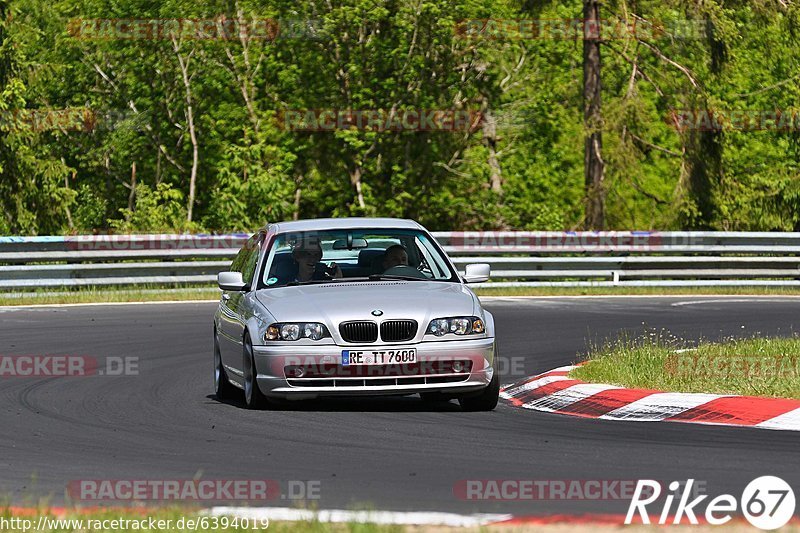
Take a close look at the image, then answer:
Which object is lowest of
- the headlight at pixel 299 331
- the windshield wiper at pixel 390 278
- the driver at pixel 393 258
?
the headlight at pixel 299 331

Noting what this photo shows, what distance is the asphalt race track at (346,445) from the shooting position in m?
7.87

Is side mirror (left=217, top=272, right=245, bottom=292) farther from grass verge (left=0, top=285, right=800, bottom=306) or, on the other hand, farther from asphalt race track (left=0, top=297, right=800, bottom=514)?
grass verge (left=0, top=285, right=800, bottom=306)

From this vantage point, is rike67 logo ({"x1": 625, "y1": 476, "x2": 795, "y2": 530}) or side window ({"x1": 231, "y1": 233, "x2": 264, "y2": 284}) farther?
side window ({"x1": 231, "y1": 233, "x2": 264, "y2": 284})

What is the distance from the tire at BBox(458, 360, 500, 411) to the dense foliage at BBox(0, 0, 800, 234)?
2136 centimetres

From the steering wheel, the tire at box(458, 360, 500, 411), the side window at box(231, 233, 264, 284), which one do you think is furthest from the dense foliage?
the tire at box(458, 360, 500, 411)

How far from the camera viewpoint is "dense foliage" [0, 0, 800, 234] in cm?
3388

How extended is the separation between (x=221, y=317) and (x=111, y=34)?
92.5 feet

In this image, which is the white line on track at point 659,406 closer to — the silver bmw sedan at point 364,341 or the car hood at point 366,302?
the silver bmw sedan at point 364,341

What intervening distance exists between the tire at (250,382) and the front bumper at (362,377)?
0.12 meters

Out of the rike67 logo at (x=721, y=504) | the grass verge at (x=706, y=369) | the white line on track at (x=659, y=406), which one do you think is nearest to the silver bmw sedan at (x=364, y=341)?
the white line on track at (x=659, y=406)

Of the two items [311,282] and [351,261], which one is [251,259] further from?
[311,282]

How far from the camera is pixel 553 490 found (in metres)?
7.52

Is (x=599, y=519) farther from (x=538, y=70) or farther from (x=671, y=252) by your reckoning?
(x=538, y=70)

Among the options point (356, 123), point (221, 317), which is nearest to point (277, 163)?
point (356, 123)
